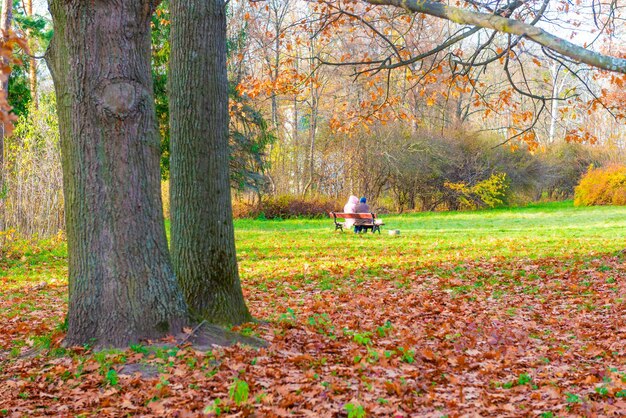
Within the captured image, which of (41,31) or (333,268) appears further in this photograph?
(41,31)

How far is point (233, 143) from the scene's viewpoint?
2733cm

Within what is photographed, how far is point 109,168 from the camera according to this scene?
530cm

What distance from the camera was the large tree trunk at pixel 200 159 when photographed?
21.9ft

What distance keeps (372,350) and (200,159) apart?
8.24 feet

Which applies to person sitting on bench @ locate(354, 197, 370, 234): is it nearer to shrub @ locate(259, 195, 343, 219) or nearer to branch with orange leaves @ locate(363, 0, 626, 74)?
shrub @ locate(259, 195, 343, 219)

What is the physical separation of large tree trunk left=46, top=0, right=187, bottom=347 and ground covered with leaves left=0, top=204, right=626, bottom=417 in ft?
1.12

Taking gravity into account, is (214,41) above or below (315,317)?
above

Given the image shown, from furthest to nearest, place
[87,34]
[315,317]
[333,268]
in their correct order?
[333,268]
[315,317]
[87,34]

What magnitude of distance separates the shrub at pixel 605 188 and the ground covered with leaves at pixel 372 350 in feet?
71.8

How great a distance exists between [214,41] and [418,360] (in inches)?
145

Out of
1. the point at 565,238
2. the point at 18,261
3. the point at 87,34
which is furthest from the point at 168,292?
the point at 565,238

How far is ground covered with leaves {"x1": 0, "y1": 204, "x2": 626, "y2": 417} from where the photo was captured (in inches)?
177

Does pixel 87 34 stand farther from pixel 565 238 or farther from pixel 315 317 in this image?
pixel 565 238

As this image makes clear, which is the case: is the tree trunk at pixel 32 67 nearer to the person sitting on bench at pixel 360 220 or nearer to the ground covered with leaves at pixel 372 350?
the person sitting on bench at pixel 360 220
